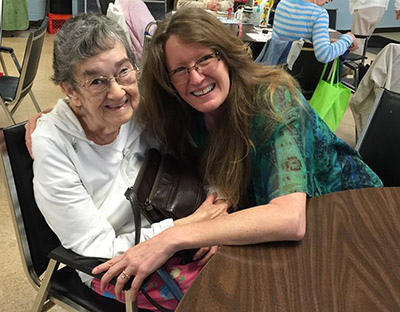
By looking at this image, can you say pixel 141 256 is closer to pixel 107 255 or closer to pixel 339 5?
pixel 107 255

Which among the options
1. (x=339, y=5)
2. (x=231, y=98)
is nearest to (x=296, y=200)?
(x=231, y=98)

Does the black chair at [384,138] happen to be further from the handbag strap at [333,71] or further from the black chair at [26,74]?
the black chair at [26,74]

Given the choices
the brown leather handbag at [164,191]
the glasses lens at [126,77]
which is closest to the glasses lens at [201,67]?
the glasses lens at [126,77]

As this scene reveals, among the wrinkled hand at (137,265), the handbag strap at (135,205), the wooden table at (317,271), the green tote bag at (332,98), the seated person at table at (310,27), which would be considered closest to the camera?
the wooden table at (317,271)

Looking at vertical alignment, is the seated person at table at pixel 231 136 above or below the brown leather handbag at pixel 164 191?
above

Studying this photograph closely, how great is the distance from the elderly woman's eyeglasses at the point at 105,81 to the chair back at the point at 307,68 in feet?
6.37

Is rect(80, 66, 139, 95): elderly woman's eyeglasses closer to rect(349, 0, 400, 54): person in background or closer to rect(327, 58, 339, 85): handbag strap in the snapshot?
rect(327, 58, 339, 85): handbag strap

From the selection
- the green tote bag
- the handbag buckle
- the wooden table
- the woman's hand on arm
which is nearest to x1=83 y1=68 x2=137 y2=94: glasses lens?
the handbag buckle

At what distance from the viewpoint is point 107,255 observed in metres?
1.17

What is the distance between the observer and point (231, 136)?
4.38 ft

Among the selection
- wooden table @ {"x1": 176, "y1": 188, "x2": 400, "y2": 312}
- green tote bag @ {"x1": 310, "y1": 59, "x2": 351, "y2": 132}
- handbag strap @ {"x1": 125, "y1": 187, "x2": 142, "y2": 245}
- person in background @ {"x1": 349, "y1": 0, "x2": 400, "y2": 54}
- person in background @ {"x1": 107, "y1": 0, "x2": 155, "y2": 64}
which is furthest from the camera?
person in background @ {"x1": 349, "y1": 0, "x2": 400, "y2": 54}

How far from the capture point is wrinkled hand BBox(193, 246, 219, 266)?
120 centimetres

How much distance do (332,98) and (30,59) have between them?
202 cm

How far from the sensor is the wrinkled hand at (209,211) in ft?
4.14
